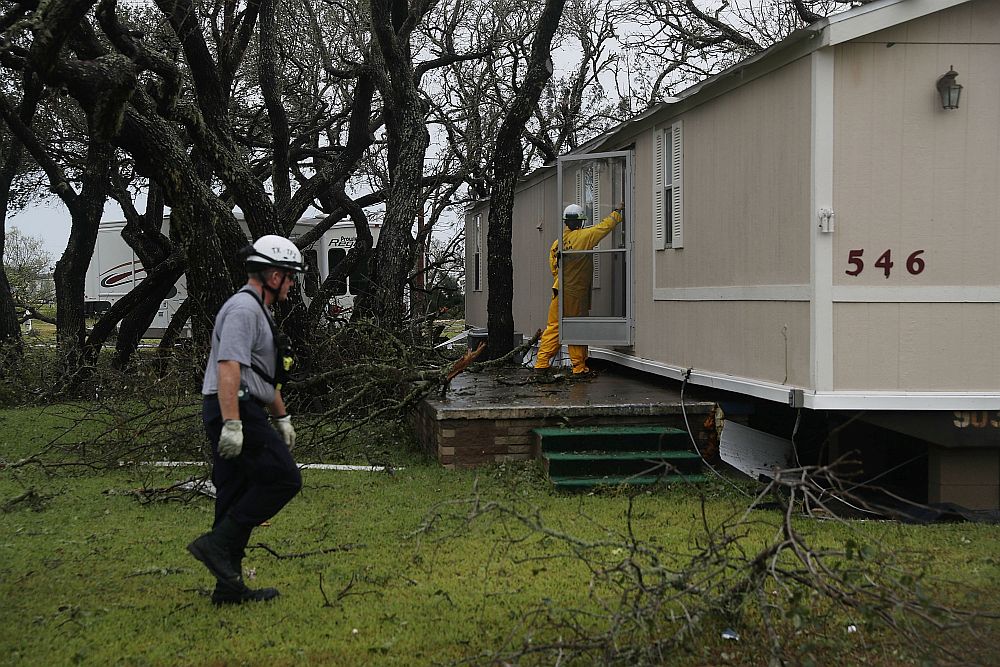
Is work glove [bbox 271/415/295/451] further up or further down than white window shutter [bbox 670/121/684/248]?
further down

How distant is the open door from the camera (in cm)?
1242

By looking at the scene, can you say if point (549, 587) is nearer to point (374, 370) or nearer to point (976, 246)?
point (976, 246)

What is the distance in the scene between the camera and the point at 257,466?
222 inches

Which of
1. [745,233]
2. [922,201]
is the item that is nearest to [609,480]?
[745,233]

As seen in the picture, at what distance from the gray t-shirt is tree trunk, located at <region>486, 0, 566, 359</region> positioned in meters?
8.63

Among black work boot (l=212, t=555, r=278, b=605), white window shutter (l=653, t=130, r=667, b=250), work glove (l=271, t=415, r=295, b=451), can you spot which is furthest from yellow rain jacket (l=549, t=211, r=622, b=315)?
black work boot (l=212, t=555, r=278, b=605)

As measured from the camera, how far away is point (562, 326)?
40.8 feet

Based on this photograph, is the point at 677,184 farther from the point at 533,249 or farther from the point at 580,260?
the point at 533,249

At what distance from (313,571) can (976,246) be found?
214 inches

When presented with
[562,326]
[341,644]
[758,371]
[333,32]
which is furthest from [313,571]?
[333,32]

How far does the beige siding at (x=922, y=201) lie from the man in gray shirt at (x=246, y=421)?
437 cm

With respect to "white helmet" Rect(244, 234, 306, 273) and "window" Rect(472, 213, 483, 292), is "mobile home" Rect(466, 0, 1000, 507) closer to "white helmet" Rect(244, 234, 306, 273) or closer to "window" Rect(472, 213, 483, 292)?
"white helmet" Rect(244, 234, 306, 273)

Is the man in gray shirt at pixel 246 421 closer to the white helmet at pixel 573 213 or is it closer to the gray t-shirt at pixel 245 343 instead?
the gray t-shirt at pixel 245 343

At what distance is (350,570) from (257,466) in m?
1.07
